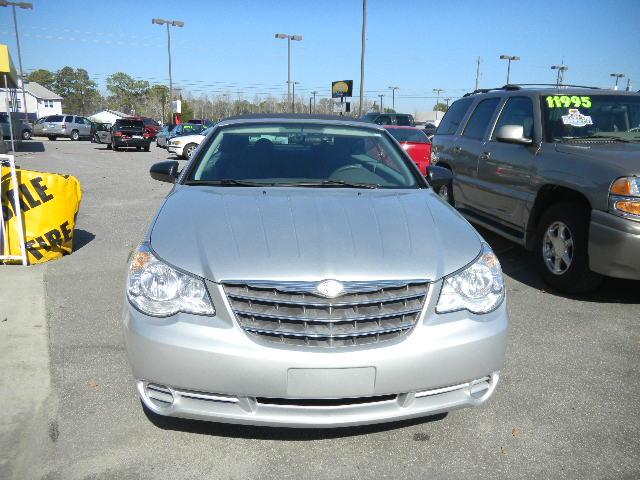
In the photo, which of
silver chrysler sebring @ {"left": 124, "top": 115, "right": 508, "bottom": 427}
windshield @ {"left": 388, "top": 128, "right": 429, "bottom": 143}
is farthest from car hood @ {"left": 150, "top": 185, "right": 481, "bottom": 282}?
windshield @ {"left": 388, "top": 128, "right": 429, "bottom": 143}

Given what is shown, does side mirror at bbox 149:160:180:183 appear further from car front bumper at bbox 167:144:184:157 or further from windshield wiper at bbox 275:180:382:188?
car front bumper at bbox 167:144:184:157

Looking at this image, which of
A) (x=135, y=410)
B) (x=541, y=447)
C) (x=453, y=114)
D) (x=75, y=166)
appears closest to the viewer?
(x=541, y=447)

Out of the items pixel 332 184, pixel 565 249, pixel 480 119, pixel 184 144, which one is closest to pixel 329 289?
pixel 332 184

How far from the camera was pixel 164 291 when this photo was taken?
2.31 m

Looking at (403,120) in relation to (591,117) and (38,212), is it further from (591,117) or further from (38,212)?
(38,212)

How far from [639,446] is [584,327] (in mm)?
1630

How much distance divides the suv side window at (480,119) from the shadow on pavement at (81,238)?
506 centimetres

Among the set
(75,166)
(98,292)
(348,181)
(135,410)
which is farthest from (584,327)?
(75,166)

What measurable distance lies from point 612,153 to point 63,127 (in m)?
42.9

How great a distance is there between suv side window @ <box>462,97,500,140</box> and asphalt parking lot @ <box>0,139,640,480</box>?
309cm

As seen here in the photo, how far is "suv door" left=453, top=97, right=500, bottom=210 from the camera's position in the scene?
20.7 feet

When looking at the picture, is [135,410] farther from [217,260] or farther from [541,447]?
[541,447]

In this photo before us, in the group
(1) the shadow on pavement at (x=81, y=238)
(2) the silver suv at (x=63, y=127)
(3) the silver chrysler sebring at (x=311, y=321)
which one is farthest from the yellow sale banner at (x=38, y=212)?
(2) the silver suv at (x=63, y=127)

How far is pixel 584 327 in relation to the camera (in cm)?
411
